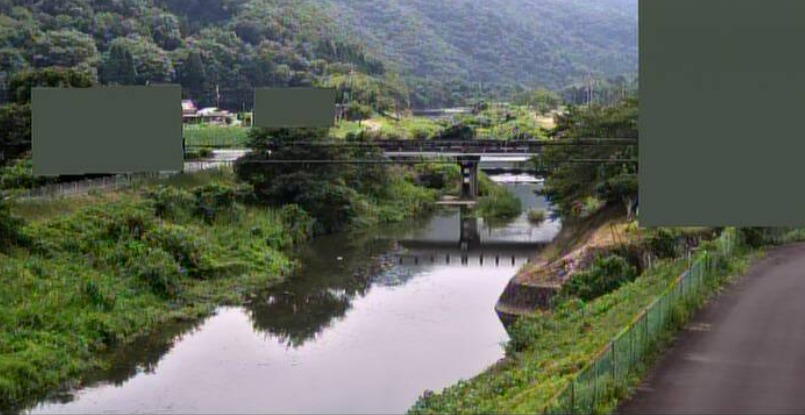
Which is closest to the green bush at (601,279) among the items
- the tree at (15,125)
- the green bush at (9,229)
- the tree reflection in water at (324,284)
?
the tree reflection in water at (324,284)

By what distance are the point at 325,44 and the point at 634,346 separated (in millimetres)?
61119

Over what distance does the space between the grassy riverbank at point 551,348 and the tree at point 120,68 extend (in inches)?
1278

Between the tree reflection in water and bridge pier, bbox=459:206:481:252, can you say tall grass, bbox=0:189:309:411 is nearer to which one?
the tree reflection in water

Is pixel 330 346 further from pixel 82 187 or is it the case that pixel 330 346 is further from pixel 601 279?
pixel 82 187

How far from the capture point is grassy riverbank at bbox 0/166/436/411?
1714 cm

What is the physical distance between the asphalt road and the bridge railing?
19 cm

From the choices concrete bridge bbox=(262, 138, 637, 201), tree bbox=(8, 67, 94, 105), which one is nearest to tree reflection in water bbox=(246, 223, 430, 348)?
concrete bridge bbox=(262, 138, 637, 201)

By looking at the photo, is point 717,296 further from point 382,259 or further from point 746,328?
point 382,259

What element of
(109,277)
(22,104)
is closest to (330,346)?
(109,277)

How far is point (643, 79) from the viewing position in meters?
7.31

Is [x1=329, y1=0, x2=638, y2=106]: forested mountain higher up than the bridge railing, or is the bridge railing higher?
[x1=329, y1=0, x2=638, y2=106]: forested mountain

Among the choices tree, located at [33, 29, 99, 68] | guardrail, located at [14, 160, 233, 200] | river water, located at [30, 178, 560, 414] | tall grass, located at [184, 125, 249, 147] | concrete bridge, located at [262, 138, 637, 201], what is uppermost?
tree, located at [33, 29, 99, 68]

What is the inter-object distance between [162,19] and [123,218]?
40398 mm

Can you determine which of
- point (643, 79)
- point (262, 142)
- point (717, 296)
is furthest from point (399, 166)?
point (643, 79)
